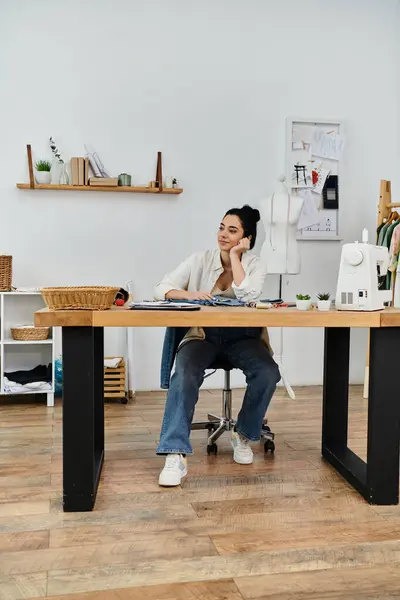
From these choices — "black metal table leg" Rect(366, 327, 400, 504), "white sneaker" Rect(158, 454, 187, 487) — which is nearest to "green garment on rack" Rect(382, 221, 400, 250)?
"black metal table leg" Rect(366, 327, 400, 504)

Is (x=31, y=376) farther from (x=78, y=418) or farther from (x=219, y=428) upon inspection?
(x=78, y=418)

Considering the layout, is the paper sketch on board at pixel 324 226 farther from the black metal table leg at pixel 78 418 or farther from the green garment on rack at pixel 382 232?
the black metal table leg at pixel 78 418

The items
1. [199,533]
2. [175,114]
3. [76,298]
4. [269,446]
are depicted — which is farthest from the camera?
[175,114]

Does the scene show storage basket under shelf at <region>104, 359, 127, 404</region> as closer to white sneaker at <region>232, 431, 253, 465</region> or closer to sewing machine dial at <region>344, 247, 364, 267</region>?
white sneaker at <region>232, 431, 253, 465</region>

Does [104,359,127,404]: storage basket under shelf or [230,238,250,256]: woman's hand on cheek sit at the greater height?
[230,238,250,256]: woman's hand on cheek

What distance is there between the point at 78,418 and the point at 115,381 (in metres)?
2.09

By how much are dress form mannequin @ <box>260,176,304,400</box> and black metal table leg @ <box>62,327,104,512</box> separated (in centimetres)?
236

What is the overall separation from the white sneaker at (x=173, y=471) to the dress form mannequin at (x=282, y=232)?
2.12 metres

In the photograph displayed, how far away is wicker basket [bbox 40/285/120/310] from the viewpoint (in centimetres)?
227

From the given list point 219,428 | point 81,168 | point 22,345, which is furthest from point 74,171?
point 219,428

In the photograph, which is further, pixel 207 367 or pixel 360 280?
pixel 207 367

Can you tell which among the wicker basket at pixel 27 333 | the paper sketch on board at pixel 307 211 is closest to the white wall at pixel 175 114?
the paper sketch on board at pixel 307 211

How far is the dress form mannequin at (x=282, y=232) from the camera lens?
4.45 meters

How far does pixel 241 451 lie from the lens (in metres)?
2.89
